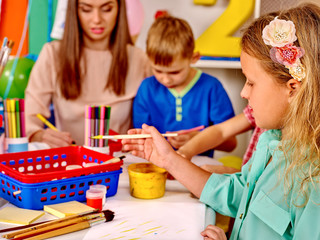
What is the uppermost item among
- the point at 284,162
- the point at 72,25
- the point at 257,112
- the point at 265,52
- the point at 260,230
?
the point at 72,25

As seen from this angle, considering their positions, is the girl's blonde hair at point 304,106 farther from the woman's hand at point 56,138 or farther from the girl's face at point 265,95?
the woman's hand at point 56,138

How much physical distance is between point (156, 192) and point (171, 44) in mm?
810

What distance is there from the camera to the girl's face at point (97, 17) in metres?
1.75

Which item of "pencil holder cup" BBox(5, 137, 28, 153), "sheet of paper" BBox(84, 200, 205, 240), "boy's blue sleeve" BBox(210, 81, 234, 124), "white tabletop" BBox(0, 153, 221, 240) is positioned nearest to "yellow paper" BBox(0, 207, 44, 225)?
"white tabletop" BBox(0, 153, 221, 240)

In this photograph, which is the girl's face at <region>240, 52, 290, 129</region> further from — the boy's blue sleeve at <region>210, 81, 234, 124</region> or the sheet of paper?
the boy's blue sleeve at <region>210, 81, 234, 124</region>

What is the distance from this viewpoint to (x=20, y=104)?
3.88 ft

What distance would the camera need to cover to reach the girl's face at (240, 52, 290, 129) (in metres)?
0.88

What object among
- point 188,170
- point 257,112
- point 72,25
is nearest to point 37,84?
point 72,25

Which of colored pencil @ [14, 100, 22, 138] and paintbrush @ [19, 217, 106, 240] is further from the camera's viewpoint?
colored pencil @ [14, 100, 22, 138]

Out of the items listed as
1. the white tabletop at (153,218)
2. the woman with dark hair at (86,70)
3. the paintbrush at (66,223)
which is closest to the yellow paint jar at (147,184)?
the white tabletop at (153,218)

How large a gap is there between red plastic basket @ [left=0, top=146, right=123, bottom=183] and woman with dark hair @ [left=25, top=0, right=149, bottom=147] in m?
0.68

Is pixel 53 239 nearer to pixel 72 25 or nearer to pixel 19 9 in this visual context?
pixel 72 25

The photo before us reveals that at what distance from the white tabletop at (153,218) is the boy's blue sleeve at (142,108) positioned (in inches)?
30.2

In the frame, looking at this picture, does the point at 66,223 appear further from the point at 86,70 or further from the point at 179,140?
the point at 86,70
